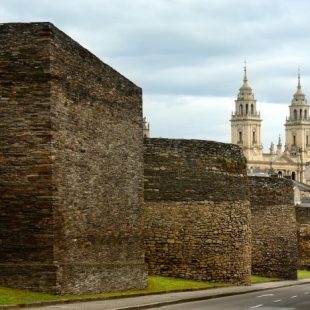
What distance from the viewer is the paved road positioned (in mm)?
33984

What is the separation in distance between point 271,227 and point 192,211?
50.7ft

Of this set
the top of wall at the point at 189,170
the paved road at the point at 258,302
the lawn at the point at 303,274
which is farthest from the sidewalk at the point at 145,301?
the lawn at the point at 303,274

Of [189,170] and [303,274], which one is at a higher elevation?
[189,170]

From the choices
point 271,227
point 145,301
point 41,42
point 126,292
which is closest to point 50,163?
point 41,42

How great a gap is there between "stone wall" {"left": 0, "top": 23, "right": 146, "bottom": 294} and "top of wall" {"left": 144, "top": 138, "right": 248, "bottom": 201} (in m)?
8.02

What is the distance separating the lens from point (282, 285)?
52594mm

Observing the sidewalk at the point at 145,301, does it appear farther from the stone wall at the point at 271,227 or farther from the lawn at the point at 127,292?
the stone wall at the point at 271,227

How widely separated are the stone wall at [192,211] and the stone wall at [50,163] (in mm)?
7968

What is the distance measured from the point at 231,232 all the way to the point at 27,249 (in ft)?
53.4

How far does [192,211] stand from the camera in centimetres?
4466

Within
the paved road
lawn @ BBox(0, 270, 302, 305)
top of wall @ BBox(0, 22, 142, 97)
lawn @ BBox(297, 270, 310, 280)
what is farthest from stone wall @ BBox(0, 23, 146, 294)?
lawn @ BBox(297, 270, 310, 280)

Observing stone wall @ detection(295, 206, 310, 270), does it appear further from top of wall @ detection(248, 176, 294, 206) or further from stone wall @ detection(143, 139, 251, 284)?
stone wall @ detection(143, 139, 251, 284)

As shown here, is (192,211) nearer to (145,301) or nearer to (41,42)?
(145,301)

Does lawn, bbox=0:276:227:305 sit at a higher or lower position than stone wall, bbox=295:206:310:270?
lower
